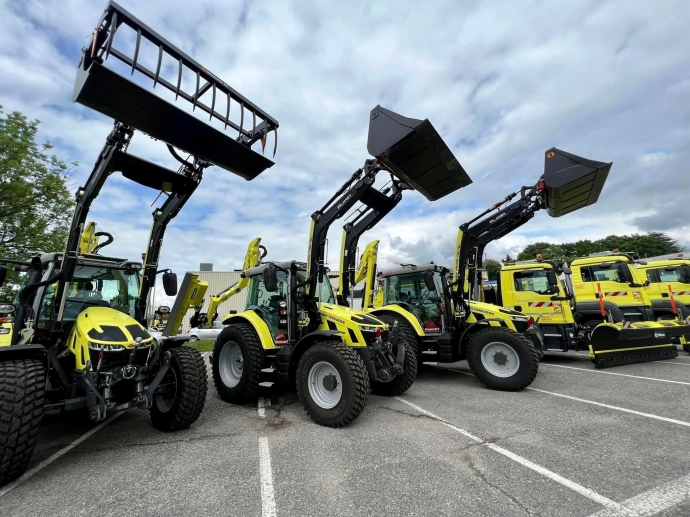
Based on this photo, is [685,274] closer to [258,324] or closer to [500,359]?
[500,359]

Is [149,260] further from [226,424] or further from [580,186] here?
[580,186]

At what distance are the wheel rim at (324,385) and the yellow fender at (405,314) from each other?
9.65 feet

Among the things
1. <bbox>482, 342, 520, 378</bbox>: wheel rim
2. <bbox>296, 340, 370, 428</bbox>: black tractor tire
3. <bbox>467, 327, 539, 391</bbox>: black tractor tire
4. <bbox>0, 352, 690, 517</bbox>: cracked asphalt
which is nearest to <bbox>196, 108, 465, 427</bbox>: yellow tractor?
<bbox>296, 340, 370, 428</bbox>: black tractor tire

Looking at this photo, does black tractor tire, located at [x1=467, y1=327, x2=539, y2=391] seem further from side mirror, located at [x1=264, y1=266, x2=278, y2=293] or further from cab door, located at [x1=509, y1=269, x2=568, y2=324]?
side mirror, located at [x1=264, y1=266, x2=278, y2=293]

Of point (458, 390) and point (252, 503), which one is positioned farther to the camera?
point (458, 390)

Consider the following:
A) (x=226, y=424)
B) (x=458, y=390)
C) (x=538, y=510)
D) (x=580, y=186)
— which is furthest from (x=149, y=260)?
(x=580, y=186)

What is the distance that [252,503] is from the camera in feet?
8.33

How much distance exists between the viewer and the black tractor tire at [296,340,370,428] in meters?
4.05

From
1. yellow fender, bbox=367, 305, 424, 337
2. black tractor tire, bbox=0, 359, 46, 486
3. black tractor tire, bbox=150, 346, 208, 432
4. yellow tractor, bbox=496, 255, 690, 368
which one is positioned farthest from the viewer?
yellow tractor, bbox=496, 255, 690, 368

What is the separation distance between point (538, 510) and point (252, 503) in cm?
210

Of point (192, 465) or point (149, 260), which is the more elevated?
point (149, 260)

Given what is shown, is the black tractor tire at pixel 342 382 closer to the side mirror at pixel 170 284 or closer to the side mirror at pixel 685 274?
the side mirror at pixel 170 284

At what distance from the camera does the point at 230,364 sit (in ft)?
19.0

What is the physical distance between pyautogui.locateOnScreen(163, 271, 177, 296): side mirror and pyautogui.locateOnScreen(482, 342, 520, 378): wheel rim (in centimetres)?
525
